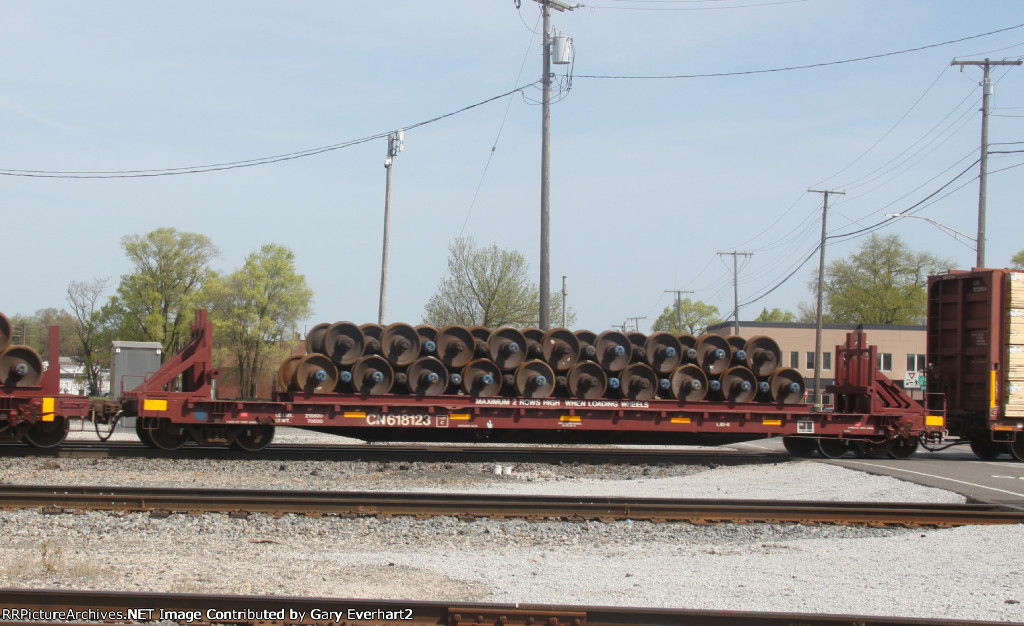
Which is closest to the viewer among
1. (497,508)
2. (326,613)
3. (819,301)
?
(326,613)

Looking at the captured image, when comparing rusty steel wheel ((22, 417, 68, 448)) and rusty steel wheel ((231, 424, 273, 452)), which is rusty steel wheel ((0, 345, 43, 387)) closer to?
rusty steel wheel ((22, 417, 68, 448))

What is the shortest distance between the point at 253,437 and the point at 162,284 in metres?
50.2

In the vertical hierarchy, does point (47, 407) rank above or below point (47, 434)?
above

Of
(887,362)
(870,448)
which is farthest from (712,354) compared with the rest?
(887,362)

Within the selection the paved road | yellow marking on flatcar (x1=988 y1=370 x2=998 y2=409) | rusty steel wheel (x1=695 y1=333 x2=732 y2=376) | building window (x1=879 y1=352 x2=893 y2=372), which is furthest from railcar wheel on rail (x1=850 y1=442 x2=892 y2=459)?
building window (x1=879 y1=352 x2=893 y2=372)

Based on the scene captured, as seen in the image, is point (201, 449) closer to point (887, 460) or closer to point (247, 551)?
point (247, 551)

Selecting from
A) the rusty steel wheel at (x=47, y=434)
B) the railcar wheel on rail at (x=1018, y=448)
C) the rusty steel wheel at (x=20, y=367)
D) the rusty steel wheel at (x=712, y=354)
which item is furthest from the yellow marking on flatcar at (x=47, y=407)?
the railcar wheel on rail at (x=1018, y=448)

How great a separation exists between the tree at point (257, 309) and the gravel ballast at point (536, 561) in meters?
47.8

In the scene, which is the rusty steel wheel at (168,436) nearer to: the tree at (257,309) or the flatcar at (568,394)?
the flatcar at (568,394)

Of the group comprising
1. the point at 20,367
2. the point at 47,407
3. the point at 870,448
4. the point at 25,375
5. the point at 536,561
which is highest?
the point at 20,367

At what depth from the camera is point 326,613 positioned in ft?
19.5

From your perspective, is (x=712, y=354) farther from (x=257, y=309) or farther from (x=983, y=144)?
(x=257, y=309)

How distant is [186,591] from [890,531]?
7.64 m

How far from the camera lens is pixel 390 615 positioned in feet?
19.6
